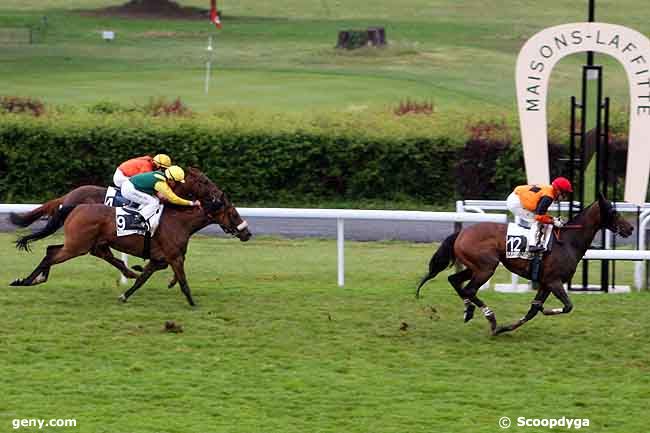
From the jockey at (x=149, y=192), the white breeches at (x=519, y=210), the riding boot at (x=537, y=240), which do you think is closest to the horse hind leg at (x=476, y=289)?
the riding boot at (x=537, y=240)

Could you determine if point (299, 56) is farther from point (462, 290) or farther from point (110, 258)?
point (462, 290)

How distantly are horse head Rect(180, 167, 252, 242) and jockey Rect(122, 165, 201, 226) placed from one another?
0.62ft

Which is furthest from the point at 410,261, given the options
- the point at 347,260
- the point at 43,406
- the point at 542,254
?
the point at 43,406

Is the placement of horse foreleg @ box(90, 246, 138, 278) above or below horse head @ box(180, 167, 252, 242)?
below

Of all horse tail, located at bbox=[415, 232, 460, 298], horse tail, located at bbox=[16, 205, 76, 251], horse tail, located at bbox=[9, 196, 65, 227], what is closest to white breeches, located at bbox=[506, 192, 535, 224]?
horse tail, located at bbox=[415, 232, 460, 298]

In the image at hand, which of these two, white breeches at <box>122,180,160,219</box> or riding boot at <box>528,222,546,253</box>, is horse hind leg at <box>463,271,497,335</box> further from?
white breeches at <box>122,180,160,219</box>

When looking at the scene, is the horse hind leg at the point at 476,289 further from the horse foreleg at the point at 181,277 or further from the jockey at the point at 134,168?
the jockey at the point at 134,168

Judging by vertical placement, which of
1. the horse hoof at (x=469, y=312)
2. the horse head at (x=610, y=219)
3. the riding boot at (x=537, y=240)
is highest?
the horse head at (x=610, y=219)

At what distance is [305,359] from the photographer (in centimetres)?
966

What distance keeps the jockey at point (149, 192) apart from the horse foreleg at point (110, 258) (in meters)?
0.63

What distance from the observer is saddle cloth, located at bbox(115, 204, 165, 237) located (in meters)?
11.1

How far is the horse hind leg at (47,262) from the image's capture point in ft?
36.5

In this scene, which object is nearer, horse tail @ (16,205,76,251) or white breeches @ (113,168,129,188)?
A: horse tail @ (16,205,76,251)

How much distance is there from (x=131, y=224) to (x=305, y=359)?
2.25m
